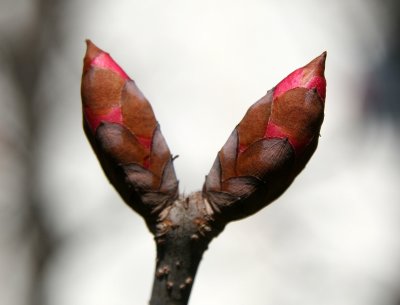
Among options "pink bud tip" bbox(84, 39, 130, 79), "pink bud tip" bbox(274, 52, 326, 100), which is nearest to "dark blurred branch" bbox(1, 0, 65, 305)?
"pink bud tip" bbox(84, 39, 130, 79)

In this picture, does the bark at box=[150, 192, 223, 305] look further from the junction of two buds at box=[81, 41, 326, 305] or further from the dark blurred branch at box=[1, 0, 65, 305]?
the dark blurred branch at box=[1, 0, 65, 305]

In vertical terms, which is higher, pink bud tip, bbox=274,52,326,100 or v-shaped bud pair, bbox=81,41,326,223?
pink bud tip, bbox=274,52,326,100

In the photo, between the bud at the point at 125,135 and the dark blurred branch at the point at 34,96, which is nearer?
the bud at the point at 125,135

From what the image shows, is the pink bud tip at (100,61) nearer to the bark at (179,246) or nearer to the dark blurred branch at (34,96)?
the bark at (179,246)

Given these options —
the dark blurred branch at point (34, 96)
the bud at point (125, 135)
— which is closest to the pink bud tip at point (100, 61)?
the bud at point (125, 135)

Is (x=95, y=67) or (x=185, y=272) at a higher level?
(x=95, y=67)

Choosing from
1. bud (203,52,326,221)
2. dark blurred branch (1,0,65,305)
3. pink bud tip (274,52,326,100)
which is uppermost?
pink bud tip (274,52,326,100)

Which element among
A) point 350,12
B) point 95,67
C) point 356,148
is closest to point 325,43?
point 350,12

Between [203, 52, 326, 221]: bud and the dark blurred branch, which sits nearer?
[203, 52, 326, 221]: bud

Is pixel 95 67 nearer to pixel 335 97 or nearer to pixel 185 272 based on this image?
pixel 185 272
